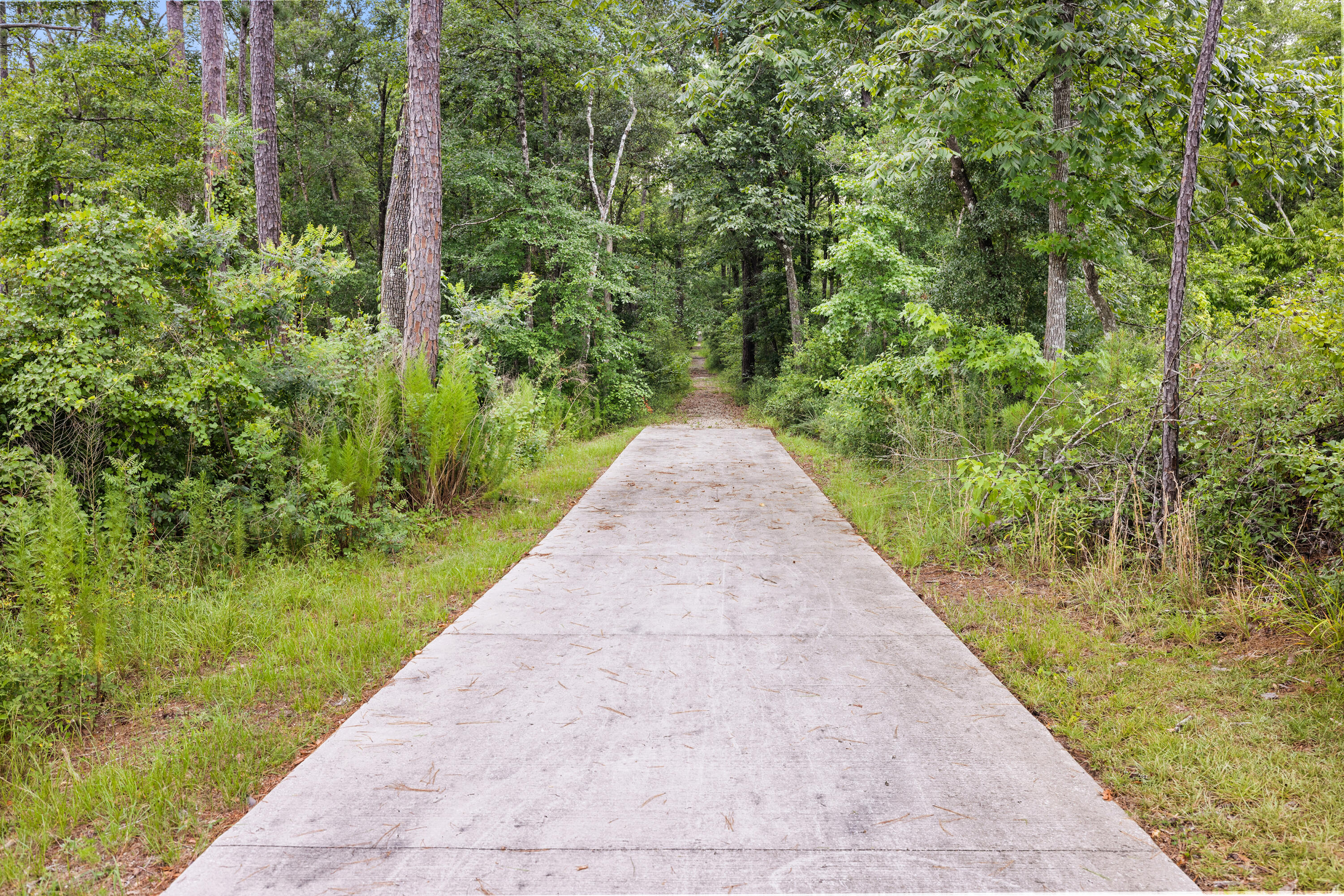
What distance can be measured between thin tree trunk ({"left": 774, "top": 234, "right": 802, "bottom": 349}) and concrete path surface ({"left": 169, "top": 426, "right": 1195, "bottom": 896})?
46.6ft

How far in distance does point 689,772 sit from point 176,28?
19124mm

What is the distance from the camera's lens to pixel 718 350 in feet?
115

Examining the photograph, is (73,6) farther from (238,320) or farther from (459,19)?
(238,320)

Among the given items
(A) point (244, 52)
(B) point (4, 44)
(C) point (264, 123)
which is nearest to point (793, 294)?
(C) point (264, 123)

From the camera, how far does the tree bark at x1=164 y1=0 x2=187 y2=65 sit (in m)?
13.9

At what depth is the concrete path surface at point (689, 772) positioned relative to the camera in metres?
2.15

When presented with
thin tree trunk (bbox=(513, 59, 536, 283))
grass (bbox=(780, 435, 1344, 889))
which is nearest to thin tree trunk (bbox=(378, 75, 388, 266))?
thin tree trunk (bbox=(513, 59, 536, 283))

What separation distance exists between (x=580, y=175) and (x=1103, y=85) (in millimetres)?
12270

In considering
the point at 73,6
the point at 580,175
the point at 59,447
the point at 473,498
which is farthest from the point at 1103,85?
the point at 73,6

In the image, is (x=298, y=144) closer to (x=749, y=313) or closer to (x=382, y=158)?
(x=382, y=158)

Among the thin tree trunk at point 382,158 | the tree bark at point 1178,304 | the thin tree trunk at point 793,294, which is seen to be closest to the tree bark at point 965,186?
the tree bark at point 1178,304

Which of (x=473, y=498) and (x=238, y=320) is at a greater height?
(x=238, y=320)

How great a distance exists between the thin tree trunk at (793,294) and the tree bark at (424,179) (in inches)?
454

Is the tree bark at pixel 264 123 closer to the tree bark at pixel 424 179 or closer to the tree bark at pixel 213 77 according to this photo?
the tree bark at pixel 213 77
